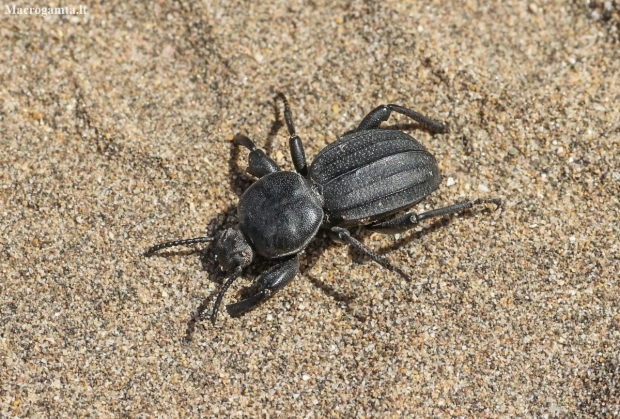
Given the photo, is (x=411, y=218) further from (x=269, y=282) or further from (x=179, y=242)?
(x=179, y=242)

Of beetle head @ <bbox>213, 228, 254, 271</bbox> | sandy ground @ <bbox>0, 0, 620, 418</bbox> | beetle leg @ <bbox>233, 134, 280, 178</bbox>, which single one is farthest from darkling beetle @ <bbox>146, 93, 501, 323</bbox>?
sandy ground @ <bbox>0, 0, 620, 418</bbox>

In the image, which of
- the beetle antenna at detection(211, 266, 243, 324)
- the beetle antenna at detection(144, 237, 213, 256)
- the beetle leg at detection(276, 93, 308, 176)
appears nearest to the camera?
the beetle antenna at detection(211, 266, 243, 324)

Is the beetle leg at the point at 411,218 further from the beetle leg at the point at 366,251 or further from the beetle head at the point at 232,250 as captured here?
the beetle head at the point at 232,250

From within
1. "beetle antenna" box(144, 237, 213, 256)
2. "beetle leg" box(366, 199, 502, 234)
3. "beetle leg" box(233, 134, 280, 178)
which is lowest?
"beetle leg" box(366, 199, 502, 234)

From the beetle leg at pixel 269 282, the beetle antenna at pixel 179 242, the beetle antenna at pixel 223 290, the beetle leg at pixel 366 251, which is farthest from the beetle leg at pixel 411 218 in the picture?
the beetle antenna at pixel 179 242

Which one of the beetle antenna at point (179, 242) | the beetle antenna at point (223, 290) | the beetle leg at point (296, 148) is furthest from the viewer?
the beetle leg at point (296, 148)

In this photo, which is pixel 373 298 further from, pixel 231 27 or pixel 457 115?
pixel 231 27

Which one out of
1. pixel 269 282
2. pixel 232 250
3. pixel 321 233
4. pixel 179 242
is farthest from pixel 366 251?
pixel 179 242

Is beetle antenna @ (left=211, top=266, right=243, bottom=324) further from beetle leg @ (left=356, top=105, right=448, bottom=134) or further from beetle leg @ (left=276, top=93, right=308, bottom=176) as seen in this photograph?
beetle leg @ (left=356, top=105, right=448, bottom=134)
